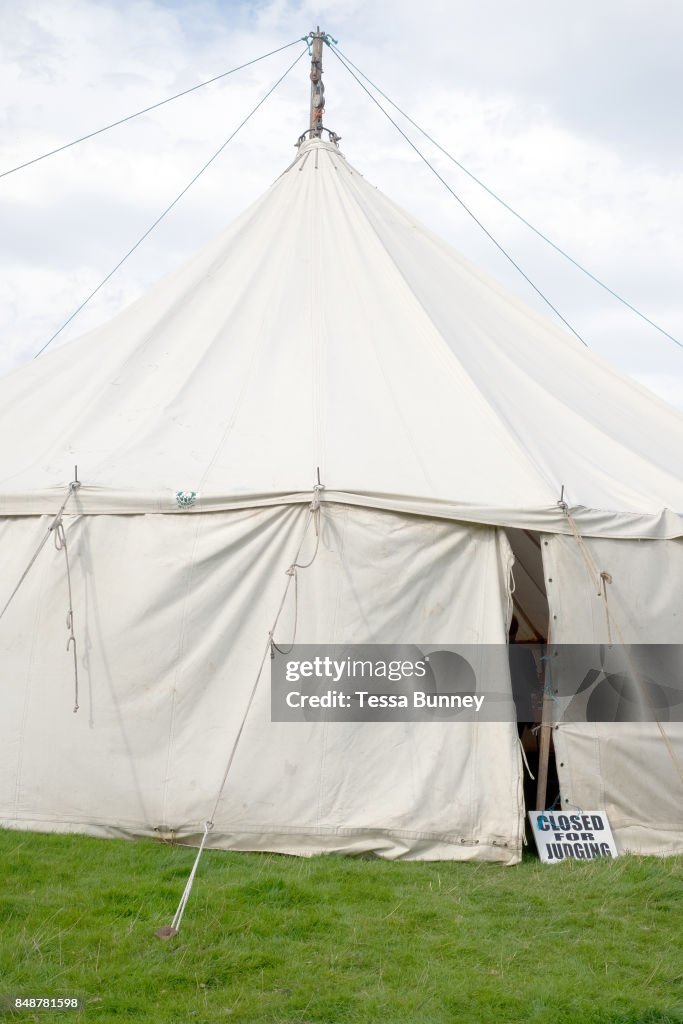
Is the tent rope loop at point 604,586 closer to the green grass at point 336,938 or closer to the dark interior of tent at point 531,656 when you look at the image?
the dark interior of tent at point 531,656

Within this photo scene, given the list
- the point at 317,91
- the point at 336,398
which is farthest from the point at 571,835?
the point at 317,91

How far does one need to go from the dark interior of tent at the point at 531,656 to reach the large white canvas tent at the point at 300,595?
363 millimetres

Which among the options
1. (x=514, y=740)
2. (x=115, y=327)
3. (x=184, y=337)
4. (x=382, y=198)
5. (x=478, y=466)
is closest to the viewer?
(x=514, y=740)

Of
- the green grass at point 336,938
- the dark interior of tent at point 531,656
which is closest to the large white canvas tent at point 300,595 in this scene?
the green grass at point 336,938

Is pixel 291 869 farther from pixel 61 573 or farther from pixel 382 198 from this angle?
pixel 382 198

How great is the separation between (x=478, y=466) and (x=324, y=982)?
8.81 ft

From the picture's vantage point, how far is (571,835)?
16.2 feet

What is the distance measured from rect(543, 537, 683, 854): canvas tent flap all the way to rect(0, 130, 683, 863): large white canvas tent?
0.04 ft

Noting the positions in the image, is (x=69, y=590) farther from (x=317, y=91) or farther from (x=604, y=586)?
(x=317, y=91)

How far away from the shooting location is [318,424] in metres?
5.51

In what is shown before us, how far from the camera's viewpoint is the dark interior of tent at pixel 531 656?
5879mm

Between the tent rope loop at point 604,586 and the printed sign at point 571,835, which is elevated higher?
the tent rope loop at point 604,586

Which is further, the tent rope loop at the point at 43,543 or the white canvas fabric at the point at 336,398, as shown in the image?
the white canvas fabric at the point at 336,398

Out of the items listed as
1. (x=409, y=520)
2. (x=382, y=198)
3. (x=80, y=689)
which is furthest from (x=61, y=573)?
(x=382, y=198)
